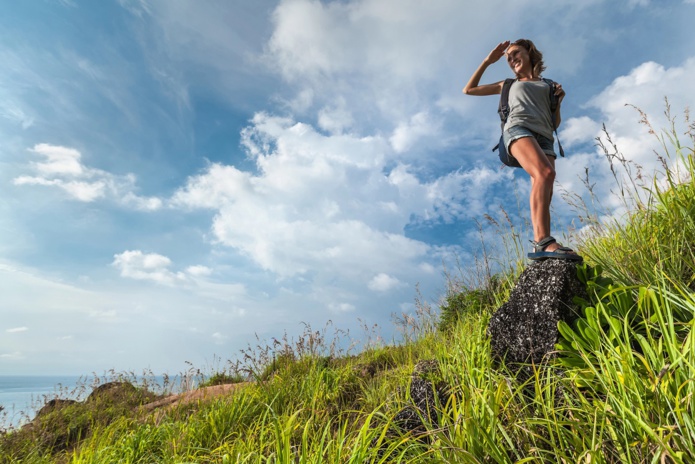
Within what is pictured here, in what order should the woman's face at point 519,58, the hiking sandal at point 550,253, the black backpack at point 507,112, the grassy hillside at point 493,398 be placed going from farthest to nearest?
the woman's face at point 519,58 < the black backpack at point 507,112 < the hiking sandal at point 550,253 < the grassy hillside at point 493,398

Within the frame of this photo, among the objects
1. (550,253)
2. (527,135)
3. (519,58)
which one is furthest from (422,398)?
(519,58)

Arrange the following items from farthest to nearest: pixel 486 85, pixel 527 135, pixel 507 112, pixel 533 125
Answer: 1. pixel 486 85
2. pixel 507 112
3. pixel 533 125
4. pixel 527 135

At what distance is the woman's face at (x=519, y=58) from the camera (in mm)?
4559

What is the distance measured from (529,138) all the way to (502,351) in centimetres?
192

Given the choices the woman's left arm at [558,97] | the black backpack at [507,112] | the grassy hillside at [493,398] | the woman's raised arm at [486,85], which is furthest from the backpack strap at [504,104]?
the grassy hillside at [493,398]

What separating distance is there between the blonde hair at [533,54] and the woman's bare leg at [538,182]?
3.96ft

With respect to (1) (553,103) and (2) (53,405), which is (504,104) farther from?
(2) (53,405)

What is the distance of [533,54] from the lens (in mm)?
4648

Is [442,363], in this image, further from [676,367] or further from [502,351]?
[676,367]

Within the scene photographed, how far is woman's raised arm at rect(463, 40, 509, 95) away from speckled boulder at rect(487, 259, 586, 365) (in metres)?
2.22

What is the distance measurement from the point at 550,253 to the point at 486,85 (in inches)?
87.5

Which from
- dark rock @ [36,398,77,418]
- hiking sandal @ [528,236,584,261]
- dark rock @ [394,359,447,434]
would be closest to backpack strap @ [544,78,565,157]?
hiking sandal @ [528,236,584,261]

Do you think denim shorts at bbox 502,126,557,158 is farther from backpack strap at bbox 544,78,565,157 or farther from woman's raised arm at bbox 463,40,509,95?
woman's raised arm at bbox 463,40,509,95

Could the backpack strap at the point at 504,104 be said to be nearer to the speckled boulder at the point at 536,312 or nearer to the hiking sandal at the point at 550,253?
the hiking sandal at the point at 550,253
